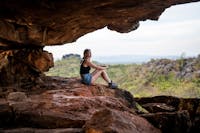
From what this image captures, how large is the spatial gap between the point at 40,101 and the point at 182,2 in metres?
7.15

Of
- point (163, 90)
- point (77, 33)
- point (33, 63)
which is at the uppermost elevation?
point (77, 33)

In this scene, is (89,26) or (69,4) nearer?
(69,4)

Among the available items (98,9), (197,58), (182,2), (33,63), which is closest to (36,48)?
(33,63)

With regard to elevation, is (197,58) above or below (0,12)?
below

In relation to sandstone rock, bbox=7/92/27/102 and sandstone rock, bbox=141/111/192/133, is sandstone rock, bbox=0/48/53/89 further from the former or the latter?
sandstone rock, bbox=141/111/192/133

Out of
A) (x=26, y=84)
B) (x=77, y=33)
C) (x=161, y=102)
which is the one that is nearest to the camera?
(x=161, y=102)

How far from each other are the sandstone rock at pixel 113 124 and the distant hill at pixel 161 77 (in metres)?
31.4

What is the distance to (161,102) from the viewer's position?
1653cm

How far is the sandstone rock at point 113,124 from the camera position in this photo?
9.11 m

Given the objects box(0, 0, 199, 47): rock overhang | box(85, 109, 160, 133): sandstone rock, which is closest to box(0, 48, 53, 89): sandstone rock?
box(0, 0, 199, 47): rock overhang

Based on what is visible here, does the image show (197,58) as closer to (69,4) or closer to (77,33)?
(77,33)

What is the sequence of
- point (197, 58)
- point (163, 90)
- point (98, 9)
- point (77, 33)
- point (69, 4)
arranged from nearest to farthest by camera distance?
1. point (69, 4)
2. point (98, 9)
3. point (77, 33)
4. point (163, 90)
5. point (197, 58)

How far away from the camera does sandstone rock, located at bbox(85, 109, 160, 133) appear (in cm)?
911

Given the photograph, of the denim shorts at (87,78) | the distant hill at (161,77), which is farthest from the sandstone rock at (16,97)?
the distant hill at (161,77)
